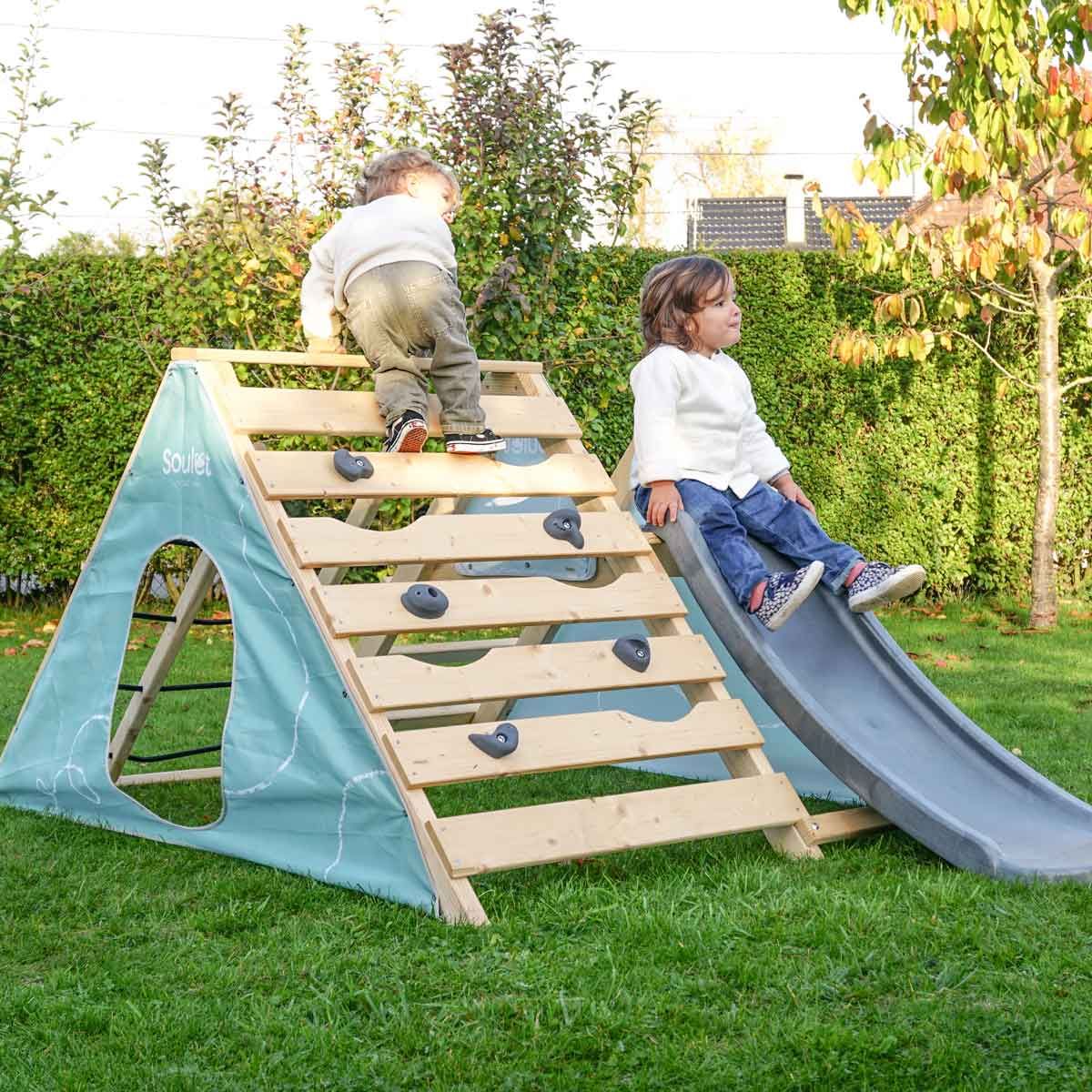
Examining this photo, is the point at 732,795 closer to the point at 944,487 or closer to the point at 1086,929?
the point at 1086,929

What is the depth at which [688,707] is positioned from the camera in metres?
5.30

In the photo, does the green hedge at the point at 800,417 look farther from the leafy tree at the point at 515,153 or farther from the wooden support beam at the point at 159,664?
the wooden support beam at the point at 159,664

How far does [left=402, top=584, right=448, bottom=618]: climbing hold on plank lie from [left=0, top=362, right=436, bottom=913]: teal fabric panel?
266 mm

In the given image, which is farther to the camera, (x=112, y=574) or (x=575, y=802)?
A: (x=112, y=574)

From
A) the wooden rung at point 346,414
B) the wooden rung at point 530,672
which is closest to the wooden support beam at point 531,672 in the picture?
the wooden rung at point 530,672

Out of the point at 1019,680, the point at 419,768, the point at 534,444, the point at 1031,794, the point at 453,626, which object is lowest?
the point at 1019,680

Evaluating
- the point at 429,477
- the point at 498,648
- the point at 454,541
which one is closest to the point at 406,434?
the point at 429,477

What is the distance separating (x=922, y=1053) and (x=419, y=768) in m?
1.38

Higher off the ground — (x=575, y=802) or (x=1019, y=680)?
(x=575, y=802)

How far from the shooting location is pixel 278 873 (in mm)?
3830

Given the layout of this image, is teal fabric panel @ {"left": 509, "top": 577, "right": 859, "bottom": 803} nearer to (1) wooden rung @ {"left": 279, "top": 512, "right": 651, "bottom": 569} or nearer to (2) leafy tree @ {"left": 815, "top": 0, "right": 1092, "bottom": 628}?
(1) wooden rung @ {"left": 279, "top": 512, "right": 651, "bottom": 569}

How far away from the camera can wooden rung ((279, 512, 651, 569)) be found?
12.6 feet

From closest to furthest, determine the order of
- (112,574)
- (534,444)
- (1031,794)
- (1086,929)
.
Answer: (1086,929) < (1031,794) < (112,574) < (534,444)

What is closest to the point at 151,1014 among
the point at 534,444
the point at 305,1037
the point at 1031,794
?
the point at 305,1037
